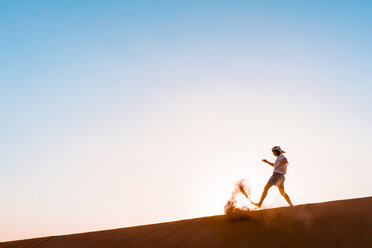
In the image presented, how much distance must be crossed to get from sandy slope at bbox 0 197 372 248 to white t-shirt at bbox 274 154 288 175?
92 cm

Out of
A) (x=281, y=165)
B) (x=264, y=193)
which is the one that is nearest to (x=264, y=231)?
(x=264, y=193)

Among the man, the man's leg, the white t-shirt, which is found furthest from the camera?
the white t-shirt

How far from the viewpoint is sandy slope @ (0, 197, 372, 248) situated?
22.5 feet

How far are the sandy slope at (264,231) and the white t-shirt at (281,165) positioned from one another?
0.92m

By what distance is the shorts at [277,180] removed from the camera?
31.2 feet

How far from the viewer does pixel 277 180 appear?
31.3ft

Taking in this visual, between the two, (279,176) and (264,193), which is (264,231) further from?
(279,176)

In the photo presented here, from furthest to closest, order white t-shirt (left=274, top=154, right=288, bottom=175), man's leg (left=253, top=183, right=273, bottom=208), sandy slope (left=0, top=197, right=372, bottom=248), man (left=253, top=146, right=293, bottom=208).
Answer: white t-shirt (left=274, top=154, right=288, bottom=175)
man (left=253, top=146, right=293, bottom=208)
man's leg (left=253, top=183, right=273, bottom=208)
sandy slope (left=0, top=197, right=372, bottom=248)

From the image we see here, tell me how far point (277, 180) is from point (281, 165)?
0.39 meters

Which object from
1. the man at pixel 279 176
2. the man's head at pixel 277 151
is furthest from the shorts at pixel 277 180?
the man's head at pixel 277 151

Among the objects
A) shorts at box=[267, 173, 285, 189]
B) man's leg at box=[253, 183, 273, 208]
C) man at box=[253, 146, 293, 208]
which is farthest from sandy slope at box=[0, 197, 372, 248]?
shorts at box=[267, 173, 285, 189]

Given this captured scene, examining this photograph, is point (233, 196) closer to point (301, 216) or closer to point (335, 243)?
point (301, 216)

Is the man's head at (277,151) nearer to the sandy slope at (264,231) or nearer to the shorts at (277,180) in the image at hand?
the shorts at (277,180)

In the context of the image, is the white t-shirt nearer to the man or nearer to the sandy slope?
the man
